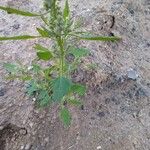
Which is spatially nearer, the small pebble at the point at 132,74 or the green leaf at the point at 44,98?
the green leaf at the point at 44,98

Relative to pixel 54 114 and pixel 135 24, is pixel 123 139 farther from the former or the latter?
pixel 135 24

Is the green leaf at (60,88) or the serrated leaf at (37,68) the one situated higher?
the green leaf at (60,88)

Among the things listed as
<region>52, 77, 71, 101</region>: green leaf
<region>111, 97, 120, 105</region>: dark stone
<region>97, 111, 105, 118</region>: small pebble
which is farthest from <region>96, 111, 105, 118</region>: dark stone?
<region>52, 77, 71, 101</region>: green leaf

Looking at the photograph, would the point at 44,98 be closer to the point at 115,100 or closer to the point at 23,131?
the point at 23,131

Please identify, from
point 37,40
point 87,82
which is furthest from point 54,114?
point 37,40

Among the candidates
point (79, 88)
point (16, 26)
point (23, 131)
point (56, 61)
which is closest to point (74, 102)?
point (79, 88)

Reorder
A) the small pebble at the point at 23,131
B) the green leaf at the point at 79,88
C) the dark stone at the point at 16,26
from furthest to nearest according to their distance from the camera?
the dark stone at the point at 16,26 → the small pebble at the point at 23,131 → the green leaf at the point at 79,88

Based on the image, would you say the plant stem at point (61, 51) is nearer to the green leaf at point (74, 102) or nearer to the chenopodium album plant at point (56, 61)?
the chenopodium album plant at point (56, 61)

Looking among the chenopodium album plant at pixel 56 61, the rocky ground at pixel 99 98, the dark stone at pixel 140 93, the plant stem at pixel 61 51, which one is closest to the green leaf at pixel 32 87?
the chenopodium album plant at pixel 56 61
